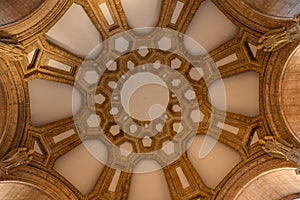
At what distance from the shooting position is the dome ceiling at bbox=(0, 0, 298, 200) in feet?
53.2

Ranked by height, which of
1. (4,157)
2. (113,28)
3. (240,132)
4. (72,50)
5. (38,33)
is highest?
(113,28)

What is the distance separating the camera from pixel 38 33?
1559 centimetres

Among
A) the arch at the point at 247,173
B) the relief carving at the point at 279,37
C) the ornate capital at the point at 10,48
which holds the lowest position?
the arch at the point at 247,173

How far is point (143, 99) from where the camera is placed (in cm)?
1992

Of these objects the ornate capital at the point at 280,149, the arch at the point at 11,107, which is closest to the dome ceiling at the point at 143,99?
the arch at the point at 11,107

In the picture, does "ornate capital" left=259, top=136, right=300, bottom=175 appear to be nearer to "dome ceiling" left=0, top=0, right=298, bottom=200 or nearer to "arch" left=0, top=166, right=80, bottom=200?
"dome ceiling" left=0, top=0, right=298, bottom=200

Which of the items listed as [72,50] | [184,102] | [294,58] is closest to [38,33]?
[72,50]

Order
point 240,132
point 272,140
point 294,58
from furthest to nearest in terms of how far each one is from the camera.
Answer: point 240,132
point 272,140
point 294,58

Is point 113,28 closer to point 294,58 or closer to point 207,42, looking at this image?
point 207,42

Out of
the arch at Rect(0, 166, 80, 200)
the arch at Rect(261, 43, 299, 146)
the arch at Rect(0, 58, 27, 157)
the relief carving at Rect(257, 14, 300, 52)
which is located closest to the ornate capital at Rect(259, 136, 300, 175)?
the arch at Rect(261, 43, 299, 146)

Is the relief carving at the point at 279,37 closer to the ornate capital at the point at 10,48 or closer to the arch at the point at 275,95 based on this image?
the arch at the point at 275,95

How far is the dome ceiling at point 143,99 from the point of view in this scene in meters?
16.2

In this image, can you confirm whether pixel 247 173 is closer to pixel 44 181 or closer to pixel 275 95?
pixel 275 95

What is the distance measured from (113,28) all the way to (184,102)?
183 inches
